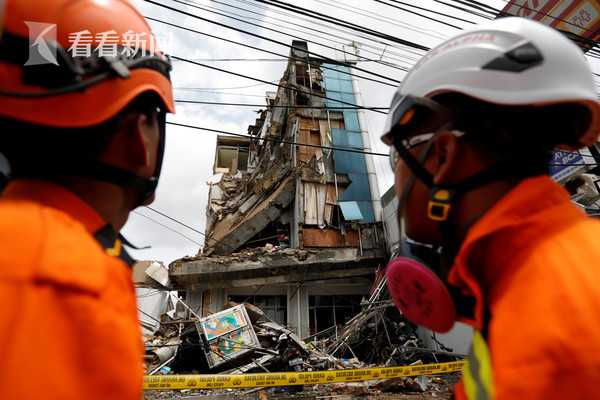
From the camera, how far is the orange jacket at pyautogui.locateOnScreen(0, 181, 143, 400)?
59 centimetres

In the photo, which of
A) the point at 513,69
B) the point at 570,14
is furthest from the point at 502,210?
the point at 570,14

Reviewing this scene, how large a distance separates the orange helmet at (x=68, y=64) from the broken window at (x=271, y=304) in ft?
44.9

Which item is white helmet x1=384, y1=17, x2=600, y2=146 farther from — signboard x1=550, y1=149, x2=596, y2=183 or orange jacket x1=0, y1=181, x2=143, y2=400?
signboard x1=550, y1=149, x2=596, y2=183

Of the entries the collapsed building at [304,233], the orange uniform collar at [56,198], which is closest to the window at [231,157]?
the collapsed building at [304,233]

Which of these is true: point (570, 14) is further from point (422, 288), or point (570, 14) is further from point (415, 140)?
point (422, 288)

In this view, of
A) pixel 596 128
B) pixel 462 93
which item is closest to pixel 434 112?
pixel 462 93

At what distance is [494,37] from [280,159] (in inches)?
700

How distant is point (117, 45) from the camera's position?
1133mm

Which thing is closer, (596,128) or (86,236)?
(86,236)

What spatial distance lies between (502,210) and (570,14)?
Answer: 7.88 m

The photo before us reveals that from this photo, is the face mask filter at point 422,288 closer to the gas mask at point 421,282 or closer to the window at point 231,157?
the gas mask at point 421,282

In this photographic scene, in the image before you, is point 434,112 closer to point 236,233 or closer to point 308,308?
point 308,308

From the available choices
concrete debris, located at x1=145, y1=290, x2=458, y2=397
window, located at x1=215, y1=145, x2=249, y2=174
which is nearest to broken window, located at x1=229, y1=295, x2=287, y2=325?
concrete debris, located at x1=145, y1=290, x2=458, y2=397

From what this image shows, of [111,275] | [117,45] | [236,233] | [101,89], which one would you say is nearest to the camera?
[111,275]
